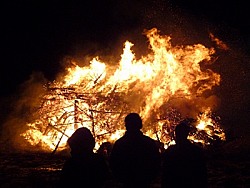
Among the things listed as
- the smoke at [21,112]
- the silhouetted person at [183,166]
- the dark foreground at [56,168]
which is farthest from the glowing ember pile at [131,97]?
the silhouetted person at [183,166]

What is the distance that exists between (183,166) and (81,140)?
1.82m

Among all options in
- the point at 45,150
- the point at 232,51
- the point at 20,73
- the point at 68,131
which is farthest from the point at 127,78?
the point at 20,73

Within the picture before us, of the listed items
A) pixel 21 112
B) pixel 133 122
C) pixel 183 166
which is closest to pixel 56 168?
pixel 133 122

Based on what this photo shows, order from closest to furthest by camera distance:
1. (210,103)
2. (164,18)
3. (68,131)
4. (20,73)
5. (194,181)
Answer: (194,181) → (68,131) → (210,103) → (164,18) → (20,73)

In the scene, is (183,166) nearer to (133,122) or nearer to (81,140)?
(133,122)

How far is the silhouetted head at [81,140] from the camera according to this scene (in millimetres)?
4316

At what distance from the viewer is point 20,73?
98.9ft

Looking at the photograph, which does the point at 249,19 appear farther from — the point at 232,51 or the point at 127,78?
the point at 127,78

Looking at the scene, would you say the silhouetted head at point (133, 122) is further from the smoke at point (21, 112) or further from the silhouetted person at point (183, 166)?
the smoke at point (21, 112)

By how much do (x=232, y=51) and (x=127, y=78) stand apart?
12.4 metres

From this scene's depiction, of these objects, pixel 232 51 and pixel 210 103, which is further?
pixel 232 51

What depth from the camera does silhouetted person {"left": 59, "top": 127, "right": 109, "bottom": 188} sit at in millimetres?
4348

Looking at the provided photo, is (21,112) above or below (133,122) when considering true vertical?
above

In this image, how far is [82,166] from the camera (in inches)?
174
